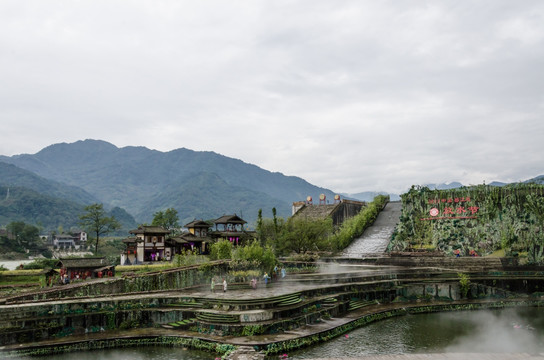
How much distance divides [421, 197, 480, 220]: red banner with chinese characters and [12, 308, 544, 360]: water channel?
18874mm

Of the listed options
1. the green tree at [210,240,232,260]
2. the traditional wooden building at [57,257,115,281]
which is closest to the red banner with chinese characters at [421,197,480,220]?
the green tree at [210,240,232,260]

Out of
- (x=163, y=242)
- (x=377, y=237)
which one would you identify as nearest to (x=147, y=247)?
(x=163, y=242)

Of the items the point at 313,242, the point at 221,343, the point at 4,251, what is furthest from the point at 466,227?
the point at 4,251

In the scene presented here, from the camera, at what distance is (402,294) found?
27.3 m

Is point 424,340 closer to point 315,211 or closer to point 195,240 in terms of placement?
point 195,240

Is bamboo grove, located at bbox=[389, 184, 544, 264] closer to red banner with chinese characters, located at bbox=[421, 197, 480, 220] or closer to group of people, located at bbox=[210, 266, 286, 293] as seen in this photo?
red banner with chinese characters, located at bbox=[421, 197, 480, 220]

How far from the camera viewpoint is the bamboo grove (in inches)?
1412

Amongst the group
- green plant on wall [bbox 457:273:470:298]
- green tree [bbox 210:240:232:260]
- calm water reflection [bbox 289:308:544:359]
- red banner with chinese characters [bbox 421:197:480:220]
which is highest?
red banner with chinese characters [bbox 421:197:480:220]

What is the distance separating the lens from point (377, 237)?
47.3 meters

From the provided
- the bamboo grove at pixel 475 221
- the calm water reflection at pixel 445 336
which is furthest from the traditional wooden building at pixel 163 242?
the calm water reflection at pixel 445 336

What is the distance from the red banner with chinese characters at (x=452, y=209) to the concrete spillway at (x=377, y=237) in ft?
20.5

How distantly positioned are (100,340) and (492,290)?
2579 centimetres

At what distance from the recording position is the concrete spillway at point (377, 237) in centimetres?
4261

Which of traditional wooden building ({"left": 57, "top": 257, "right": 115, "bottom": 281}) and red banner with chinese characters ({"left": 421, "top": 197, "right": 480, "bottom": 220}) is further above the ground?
red banner with chinese characters ({"left": 421, "top": 197, "right": 480, "bottom": 220})
